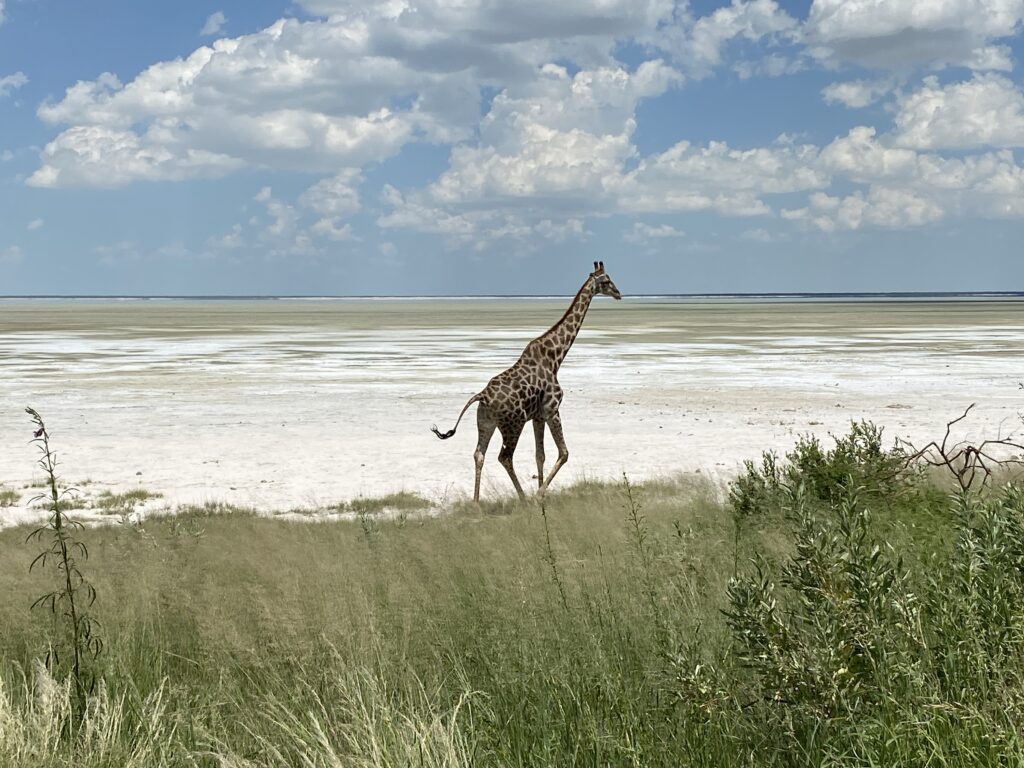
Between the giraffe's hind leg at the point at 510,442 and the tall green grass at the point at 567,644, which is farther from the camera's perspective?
the giraffe's hind leg at the point at 510,442

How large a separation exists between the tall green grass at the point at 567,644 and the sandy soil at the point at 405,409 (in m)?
4.88

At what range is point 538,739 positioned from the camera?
4594 millimetres

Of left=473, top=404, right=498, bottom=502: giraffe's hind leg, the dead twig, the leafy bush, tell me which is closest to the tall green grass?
the leafy bush

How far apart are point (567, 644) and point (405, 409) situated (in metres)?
17.7

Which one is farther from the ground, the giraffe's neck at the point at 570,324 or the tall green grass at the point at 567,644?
the giraffe's neck at the point at 570,324

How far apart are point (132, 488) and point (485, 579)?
8359mm

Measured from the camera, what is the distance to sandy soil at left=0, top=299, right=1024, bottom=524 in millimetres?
14914

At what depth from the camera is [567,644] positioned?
5449 millimetres

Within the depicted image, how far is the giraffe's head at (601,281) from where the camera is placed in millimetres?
12195

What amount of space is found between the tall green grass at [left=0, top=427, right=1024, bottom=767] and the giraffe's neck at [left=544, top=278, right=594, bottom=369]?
2922 millimetres

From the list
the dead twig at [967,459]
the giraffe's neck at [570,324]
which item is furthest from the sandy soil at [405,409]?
the dead twig at [967,459]

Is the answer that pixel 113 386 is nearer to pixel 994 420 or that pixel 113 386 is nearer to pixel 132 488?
pixel 132 488

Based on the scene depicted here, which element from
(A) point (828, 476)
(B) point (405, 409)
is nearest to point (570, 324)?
(A) point (828, 476)

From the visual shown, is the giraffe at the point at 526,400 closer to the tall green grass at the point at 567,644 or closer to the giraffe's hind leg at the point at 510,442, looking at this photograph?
the giraffe's hind leg at the point at 510,442
